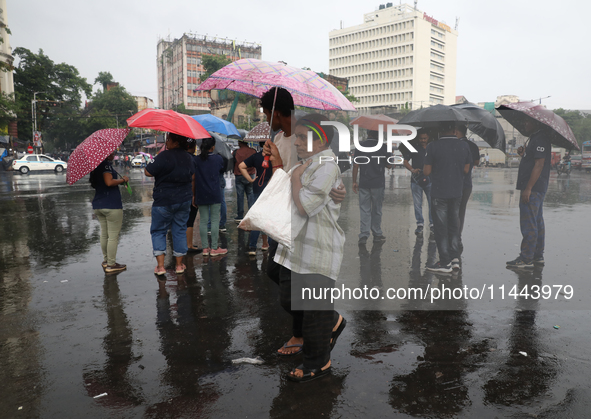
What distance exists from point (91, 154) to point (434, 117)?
4229 mm

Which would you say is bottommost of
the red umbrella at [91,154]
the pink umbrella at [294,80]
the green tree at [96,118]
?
the red umbrella at [91,154]

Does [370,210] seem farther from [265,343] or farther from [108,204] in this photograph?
[265,343]

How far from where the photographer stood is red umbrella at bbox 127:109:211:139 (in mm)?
5000

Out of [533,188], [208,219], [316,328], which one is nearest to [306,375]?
[316,328]

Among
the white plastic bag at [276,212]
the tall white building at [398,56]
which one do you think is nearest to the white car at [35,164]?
the white plastic bag at [276,212]

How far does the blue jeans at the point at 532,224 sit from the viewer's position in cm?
553

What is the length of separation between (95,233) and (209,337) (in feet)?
19.6

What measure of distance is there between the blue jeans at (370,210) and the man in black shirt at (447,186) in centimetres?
165

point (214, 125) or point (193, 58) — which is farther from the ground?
point (193, 58)

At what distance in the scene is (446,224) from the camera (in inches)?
222

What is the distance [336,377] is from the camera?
9.91 ft

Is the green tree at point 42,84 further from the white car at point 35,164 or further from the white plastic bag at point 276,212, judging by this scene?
Result: the white plastic bag at point 276,212

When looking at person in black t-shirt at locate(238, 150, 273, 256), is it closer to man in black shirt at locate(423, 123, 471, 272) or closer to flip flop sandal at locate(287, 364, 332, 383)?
man in black shirt at locate(423, 123, 471, 272)

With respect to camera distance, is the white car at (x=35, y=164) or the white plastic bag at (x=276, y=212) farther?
the white car at (x=35, y=164)
